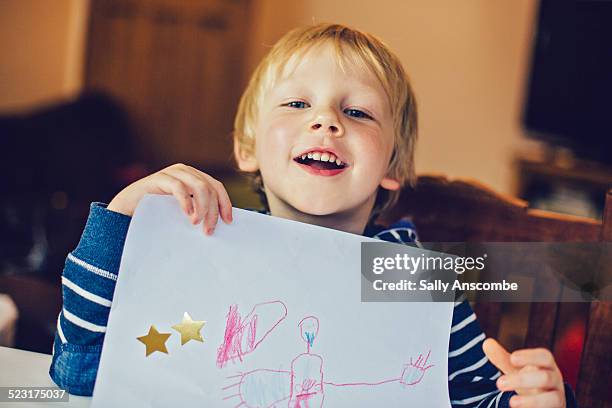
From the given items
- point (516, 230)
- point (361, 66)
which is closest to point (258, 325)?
point (361, 66)

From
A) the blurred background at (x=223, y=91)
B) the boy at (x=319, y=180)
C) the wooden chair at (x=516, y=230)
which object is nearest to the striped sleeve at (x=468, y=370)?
the boy at (x=319, y=180)

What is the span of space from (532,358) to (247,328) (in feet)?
0.80

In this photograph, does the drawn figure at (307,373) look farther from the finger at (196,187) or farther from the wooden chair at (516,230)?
the wooden chair at (516,230)

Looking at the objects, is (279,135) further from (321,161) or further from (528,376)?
(528,376)

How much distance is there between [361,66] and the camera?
811 millimetres

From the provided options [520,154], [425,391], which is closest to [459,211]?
[425,391]

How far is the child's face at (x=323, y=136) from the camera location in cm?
76

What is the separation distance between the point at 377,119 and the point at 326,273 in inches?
10.2

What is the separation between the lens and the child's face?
76cm

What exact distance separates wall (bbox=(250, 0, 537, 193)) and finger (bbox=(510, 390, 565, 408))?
2630 mm

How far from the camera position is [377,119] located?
0.82 m

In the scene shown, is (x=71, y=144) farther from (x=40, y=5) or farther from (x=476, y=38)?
(x=476, y=38)

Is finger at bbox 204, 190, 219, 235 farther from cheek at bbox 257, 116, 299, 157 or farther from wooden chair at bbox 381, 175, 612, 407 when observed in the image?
wooden chair at bbox 381, 175, 612, 407

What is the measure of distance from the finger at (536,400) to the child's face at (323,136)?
11.0 inches
